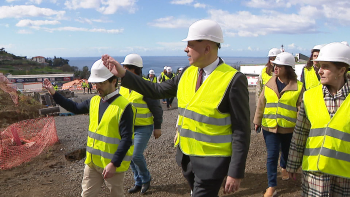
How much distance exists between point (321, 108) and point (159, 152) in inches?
200

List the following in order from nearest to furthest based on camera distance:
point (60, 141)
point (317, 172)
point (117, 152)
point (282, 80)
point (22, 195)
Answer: point (317, 172)
point (117, 152)
point (282, 80)
point (22, 195)
point (60, 141)

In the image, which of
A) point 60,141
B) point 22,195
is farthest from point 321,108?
point 60,141

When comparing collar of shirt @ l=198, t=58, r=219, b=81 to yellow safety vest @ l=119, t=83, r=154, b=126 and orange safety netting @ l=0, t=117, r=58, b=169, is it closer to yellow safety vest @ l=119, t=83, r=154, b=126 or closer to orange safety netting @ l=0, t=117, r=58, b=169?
yellow safety vest @ l=119, t=83, r=154, b=126

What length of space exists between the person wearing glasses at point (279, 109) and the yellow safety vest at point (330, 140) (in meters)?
1.78

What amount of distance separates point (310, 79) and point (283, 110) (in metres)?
1.30

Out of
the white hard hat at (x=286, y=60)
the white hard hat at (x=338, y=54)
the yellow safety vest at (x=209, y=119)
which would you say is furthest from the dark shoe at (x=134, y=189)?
the white hard hat at (x=338, y=54)

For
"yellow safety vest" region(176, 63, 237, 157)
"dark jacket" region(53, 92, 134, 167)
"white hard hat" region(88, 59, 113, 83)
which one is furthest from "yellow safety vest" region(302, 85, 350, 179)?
"white hard hat" region(88, 59, 113, 83)

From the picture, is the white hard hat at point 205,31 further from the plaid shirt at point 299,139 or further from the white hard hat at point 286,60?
the white hard hat at point 286,60

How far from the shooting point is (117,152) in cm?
325

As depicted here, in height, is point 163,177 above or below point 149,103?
below

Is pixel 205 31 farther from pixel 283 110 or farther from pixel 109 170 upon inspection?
pixel 283 110

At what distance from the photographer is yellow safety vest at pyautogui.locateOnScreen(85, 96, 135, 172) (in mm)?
3328

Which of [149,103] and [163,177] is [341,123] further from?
[163,177]

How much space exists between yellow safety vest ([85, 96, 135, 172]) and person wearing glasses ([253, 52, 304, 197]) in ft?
7.58
